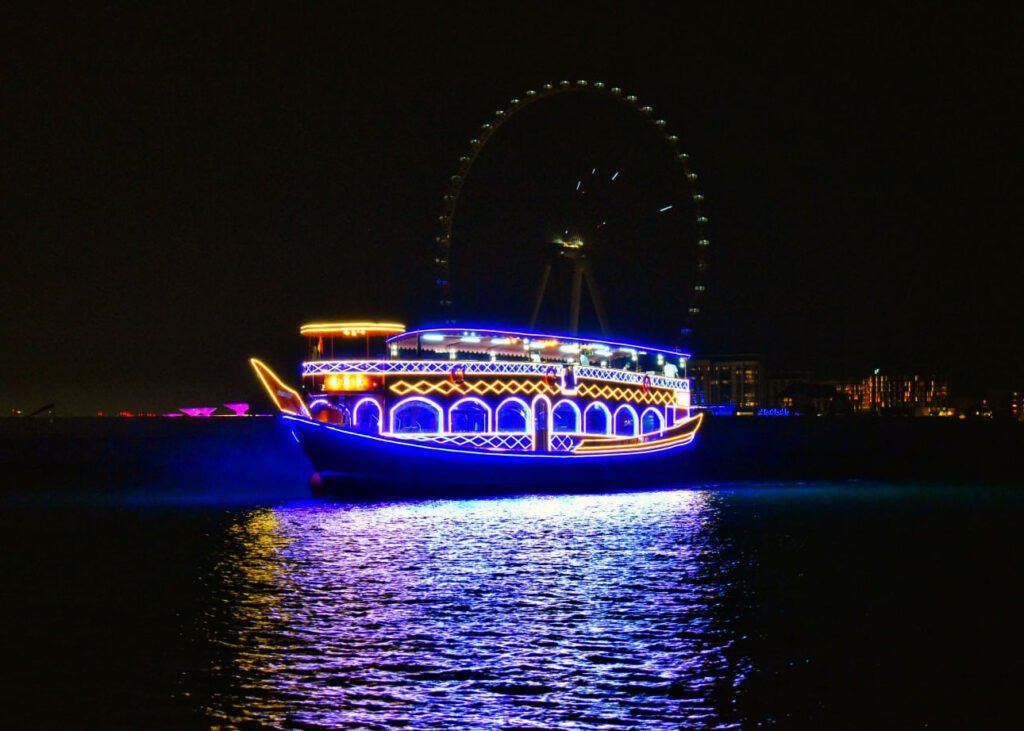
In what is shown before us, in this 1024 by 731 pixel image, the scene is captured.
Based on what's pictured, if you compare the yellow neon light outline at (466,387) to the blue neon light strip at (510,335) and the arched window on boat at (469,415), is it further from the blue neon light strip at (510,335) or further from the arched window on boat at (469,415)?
the blue neon light strip at (510,335)

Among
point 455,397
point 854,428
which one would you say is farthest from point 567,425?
point 854,428

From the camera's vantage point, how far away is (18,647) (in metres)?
17.3

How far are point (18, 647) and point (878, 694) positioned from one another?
11.8 m

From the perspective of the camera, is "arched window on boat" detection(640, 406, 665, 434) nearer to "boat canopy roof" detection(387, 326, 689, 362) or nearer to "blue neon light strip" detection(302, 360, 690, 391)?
"boat canopy roof" detection(387, 326, 689, 362)

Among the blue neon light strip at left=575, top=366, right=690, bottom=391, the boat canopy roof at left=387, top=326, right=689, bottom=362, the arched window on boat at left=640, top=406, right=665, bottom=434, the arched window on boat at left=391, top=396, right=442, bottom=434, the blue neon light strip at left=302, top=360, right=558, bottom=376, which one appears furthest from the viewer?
the arched window on boat at left=640, top=406, right=665, bottom=434

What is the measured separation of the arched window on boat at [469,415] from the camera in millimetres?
43031

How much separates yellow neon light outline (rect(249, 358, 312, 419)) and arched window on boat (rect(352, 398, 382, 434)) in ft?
6.15

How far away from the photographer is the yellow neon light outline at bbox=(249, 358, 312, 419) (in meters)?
40.9

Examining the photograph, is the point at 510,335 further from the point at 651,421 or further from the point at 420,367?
the point at 651,421

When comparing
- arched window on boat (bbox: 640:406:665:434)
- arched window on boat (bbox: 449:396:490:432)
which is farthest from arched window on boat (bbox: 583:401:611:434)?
arched window on boat (bbox: 449:396:490:432)

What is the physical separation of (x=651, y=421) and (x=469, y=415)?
11.6 meters

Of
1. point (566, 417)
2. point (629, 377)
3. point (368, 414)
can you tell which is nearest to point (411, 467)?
point (368, 414)

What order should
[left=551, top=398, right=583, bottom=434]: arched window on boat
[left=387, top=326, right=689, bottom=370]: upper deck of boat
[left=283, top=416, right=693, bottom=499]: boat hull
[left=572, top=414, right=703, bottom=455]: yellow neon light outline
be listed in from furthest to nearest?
[left=572, top=414, right=703, bottom=455]: yellow neon light outline, [left=551, top=398, right=583, bottom=434]: arched window on boat, [left=387, top=326, right=689, bottom=370]: upper deck of boat, [left=283, top=416, right=693, bottom=499]: boat hull

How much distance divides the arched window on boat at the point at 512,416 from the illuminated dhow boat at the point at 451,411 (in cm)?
5
